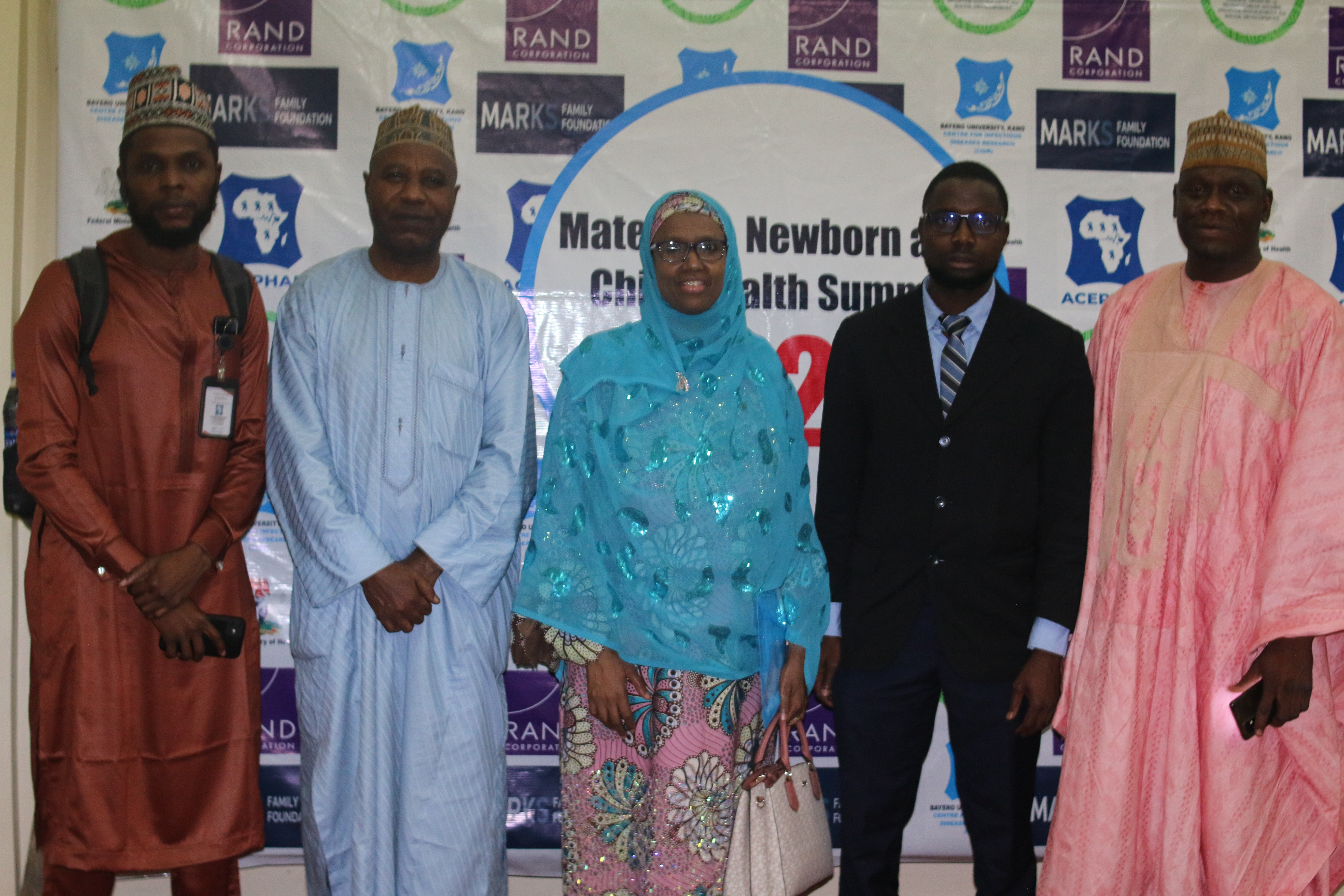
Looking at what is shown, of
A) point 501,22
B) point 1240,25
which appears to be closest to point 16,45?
point 501,22

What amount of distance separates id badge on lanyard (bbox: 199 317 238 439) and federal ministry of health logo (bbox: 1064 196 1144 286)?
2576 millimetres

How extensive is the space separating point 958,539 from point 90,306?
2117 millimetres

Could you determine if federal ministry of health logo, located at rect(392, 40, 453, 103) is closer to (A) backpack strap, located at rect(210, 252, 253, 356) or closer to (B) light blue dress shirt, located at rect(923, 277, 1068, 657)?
(A) backpack strap, located at rect(210, 252, 253, 356)

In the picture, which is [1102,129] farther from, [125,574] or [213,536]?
[125,574]

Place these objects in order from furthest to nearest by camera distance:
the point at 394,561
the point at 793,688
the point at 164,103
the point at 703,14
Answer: the point at 703,14
the point at 164,103
the point at 394,561
the point at 793,688

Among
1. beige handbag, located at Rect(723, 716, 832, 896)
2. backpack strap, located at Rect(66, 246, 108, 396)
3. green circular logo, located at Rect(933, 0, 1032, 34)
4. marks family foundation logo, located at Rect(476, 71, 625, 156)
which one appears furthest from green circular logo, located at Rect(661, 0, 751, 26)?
beige handbag, located at Rect(723, 716, 832, 896)

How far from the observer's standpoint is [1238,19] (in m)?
3.32

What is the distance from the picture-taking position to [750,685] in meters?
2.28

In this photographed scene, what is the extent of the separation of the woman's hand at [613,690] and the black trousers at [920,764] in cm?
55

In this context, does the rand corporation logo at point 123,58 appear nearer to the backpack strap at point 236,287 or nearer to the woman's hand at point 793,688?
the backpack strap at point 236,287

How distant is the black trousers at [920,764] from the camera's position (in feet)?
7.59

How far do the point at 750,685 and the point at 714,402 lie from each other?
65 centimetres

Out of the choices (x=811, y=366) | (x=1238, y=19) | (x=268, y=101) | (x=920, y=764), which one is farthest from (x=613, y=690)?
(x=1238, y=19)

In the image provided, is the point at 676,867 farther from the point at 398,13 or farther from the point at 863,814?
the point at 398,13
